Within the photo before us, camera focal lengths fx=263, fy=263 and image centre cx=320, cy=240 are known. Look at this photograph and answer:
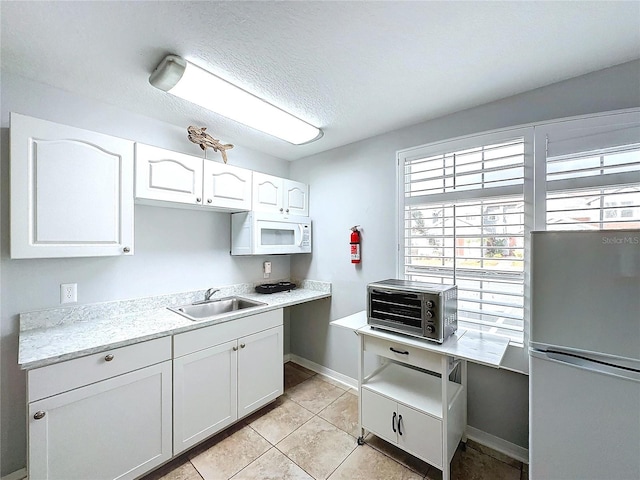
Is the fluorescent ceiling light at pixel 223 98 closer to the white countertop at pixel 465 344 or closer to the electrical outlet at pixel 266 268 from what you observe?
the electrical outlet at pixel 266 268

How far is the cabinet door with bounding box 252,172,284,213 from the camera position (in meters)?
2.48

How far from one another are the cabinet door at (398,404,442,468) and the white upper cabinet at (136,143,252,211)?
201 centimetres

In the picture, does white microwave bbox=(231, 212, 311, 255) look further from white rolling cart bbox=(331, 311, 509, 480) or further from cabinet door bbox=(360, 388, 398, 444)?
cabinet door bbox=(360, 388, 398, 444)

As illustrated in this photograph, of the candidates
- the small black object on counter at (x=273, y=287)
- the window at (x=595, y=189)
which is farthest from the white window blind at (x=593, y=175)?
the small black object on counter at (x=273, y=287)

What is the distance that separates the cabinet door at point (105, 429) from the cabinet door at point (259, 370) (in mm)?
518

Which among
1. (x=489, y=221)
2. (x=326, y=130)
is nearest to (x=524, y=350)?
(x=489, y=221)

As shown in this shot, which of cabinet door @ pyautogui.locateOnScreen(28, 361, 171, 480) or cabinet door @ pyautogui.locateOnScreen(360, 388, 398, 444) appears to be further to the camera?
cabinet door @ pyautogui.locateOnScreen(360, 388, 398, 444)

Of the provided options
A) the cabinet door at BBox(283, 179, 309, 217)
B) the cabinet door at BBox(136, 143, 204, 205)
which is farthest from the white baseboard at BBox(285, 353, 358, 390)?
the cabinet door at BBox(136, 143, 204, 205)

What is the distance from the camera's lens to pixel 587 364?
41.9 inches

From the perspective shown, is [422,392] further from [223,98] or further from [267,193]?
[223,98]

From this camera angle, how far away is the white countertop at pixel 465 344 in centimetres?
143

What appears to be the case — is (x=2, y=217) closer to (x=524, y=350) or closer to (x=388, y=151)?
(x=388, y=151)

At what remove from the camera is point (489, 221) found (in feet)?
5.98

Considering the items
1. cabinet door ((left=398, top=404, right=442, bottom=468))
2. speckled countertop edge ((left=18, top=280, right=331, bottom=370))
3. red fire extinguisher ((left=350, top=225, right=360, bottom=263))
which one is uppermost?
red fire extinguisher ((left=350, top=225, right=360, bottom=263))
